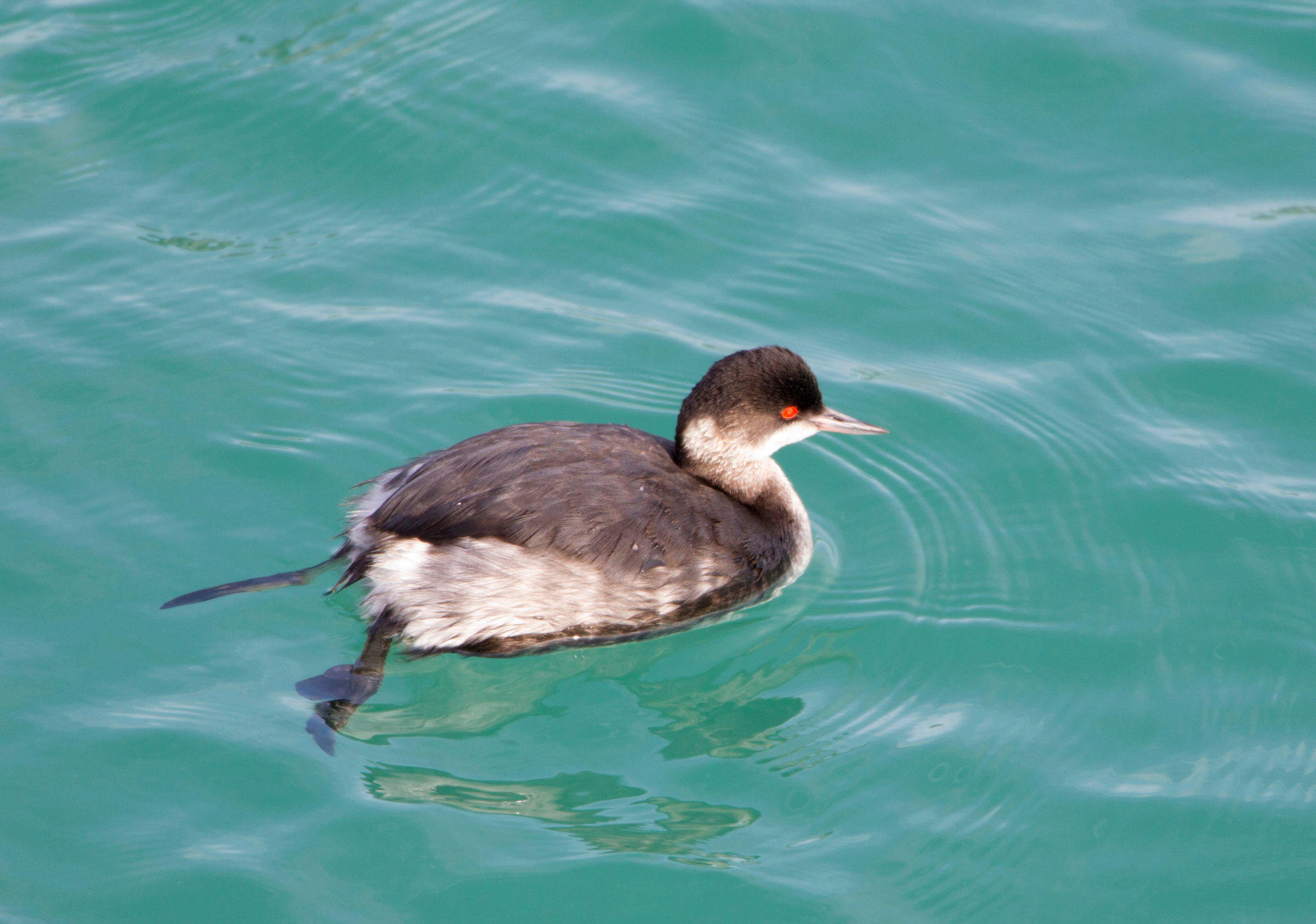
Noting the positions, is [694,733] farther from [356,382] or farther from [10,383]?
[10,383]

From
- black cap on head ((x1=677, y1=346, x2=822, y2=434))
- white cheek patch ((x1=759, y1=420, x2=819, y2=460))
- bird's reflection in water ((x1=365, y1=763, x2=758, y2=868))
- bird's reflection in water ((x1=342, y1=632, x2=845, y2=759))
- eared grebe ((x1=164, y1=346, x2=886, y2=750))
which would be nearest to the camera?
bird's reflection in water ((x1=365, y1=763, x2=758, y2=868))

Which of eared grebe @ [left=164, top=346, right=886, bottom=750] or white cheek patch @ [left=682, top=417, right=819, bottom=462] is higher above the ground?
white cheek patch @ [left=682, top=417, right=819, bottom=462]

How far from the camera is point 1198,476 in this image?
256 inches

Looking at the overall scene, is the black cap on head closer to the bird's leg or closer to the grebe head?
the grebe head

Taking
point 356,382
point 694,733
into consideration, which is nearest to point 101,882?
point 694,733

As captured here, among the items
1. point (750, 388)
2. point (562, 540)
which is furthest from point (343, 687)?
point (750, 388)

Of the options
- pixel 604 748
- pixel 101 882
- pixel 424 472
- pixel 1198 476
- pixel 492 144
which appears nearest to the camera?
pixel 101 882

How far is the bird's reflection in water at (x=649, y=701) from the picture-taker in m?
5.21

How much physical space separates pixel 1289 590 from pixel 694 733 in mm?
2654

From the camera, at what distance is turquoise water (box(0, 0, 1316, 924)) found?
482 centimetres

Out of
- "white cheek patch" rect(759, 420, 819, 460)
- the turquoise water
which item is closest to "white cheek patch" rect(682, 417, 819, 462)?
"white cheek patch" rect(759, 420, 819, 460)

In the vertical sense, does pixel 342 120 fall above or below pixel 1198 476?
above

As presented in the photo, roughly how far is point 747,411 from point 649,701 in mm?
1309

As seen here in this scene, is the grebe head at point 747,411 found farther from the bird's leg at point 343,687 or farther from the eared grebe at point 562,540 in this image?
the bird's leg at point 343,687
